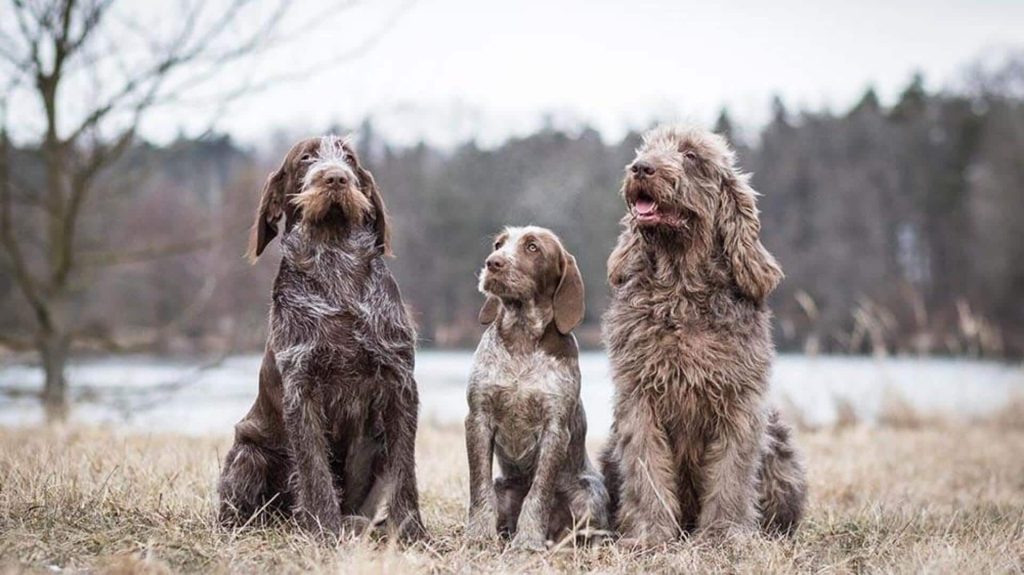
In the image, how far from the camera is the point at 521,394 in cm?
499

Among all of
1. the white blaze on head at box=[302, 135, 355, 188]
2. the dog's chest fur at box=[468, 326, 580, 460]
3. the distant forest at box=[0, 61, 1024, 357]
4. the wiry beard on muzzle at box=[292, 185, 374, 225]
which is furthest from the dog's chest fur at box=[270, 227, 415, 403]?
the distant forest at box=[0, 61, 1024, 357]

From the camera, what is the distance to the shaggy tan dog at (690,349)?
194 inches

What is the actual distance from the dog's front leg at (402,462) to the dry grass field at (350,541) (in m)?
0.15

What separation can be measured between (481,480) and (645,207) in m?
1.56

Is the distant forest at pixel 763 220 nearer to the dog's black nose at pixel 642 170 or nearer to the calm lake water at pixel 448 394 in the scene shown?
the calm lake water at pixel 448 394

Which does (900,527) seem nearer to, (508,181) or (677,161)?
(677,161)

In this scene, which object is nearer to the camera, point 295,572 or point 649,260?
point 295,572

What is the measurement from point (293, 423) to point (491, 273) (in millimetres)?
1225

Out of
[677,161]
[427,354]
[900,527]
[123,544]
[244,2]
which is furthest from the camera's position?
[427,354]

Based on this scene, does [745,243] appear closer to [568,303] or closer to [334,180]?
[568,303]

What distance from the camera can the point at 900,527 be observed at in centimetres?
550

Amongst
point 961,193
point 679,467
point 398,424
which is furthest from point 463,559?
point 961,193

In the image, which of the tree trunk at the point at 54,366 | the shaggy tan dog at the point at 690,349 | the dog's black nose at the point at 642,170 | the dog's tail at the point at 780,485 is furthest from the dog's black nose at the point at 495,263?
Result: the tree trunk at the point at 54,366

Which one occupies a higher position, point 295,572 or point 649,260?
point 649,260
